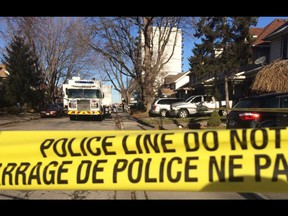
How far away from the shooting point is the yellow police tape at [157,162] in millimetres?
3688

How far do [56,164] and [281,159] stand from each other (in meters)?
2.58

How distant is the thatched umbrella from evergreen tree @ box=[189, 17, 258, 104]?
10088 millimetres

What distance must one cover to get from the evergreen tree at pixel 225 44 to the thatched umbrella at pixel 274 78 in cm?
1009

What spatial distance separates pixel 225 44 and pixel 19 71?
2548 centimetres

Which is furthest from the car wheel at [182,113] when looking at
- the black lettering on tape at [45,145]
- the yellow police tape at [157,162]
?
the black lettering on tape at [45,145]

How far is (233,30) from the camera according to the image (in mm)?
26641

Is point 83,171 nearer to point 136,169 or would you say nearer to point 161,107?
point 136,169

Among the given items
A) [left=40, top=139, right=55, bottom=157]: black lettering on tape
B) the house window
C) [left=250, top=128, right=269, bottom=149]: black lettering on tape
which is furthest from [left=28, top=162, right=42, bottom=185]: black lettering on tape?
the house window

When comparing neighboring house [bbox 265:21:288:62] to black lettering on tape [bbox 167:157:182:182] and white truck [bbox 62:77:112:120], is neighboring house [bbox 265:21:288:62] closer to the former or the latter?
white truck [bbox 62:77:112:120]

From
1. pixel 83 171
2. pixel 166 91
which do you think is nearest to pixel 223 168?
pixel 83 171

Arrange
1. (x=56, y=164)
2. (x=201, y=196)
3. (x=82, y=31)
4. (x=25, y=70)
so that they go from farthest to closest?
1. (x=25, y=70)
2. (x=82, y=31)
3. (x=201, y=196)
4. (x=56, y=164)
